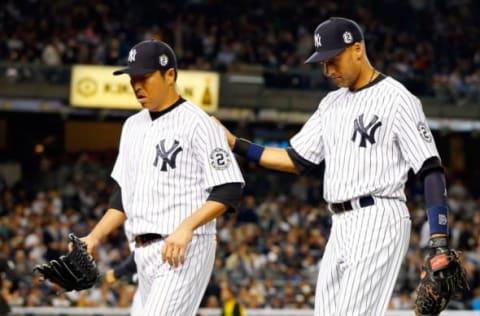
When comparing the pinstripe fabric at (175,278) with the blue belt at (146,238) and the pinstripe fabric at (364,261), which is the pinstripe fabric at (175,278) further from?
the pinstripe fabric at (364,261)

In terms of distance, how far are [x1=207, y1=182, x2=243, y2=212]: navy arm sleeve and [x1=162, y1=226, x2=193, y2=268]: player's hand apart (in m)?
0.27

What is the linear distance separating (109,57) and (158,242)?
1677cm

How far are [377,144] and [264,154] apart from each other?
0.79 m

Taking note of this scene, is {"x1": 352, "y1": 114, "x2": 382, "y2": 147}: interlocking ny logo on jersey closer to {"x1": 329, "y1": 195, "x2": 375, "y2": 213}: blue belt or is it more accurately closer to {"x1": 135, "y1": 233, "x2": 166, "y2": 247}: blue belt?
{"x1": 329, "y1": 195, "x2": 375, "y2": 213}: blue belt

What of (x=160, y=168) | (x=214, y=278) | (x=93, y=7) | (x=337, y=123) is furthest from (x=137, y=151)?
(x=93, y=7)

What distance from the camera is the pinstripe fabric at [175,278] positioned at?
5246 millimetres

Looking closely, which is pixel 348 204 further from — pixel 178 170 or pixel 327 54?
pixel 178 170

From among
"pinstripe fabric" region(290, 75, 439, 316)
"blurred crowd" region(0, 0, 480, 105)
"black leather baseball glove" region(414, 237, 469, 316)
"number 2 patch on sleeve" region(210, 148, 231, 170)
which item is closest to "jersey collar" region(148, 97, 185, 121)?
"number 2 patch on sleeve" region(210, 148, 231, 170)

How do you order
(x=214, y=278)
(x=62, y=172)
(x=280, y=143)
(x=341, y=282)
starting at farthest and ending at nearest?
(x=280, y=143) < (x=62, y=172) < (x=214, y=278) < (x=341, y=282)

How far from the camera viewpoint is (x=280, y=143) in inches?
1035

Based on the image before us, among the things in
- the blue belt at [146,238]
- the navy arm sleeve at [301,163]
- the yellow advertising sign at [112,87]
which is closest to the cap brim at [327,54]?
the navy arm sleeve at [301,163]

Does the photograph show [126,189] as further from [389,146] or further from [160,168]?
[389,146]

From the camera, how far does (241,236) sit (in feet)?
58.2

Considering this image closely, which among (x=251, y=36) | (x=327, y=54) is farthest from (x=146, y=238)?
(x=251, y=36)
